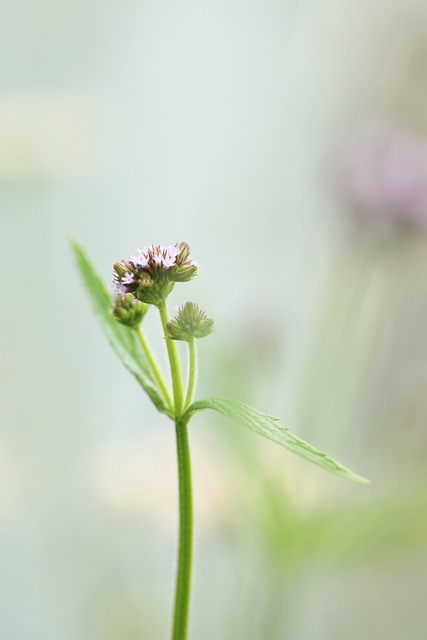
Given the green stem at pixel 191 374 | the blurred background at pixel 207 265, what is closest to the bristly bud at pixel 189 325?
the green stem at pixel 191 374

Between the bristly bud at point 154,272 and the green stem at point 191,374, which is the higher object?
the bristly bud at point 154,272

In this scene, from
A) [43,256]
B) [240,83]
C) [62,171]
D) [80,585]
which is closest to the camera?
[62,171]

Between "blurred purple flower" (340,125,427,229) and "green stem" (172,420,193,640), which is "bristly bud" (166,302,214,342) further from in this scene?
"blurred purple flower" (340,125,427,229)

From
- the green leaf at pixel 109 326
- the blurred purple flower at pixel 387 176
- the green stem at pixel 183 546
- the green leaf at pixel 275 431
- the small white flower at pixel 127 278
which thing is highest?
the blurred purple flower at pixel 387 176

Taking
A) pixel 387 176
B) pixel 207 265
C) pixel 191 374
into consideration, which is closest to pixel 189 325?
pixel 191 374

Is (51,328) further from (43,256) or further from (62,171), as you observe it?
(62,171)

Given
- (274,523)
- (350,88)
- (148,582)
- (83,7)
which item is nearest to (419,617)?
(148,582)

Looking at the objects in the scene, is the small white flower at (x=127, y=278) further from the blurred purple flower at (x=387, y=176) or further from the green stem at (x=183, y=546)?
the blurred purple flower at (x=387, y=176)
